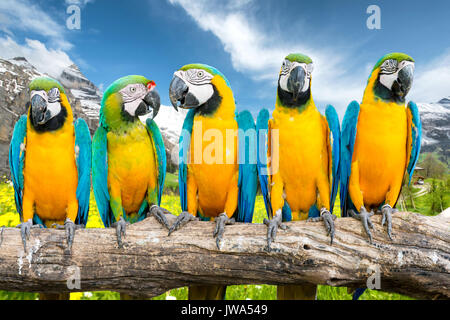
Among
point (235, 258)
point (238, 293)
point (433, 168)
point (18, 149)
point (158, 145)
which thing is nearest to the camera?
point (235, 258)

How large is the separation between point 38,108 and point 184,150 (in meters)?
1.46

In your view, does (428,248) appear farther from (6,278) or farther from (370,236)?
(6,278)

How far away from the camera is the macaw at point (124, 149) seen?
9.25 feet

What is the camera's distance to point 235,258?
2.29m

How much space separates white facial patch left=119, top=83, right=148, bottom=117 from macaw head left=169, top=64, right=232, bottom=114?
39 cm

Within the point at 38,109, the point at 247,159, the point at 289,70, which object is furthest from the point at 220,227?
the point at 38,109

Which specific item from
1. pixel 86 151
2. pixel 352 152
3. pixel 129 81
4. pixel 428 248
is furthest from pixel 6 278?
pixel 428 248

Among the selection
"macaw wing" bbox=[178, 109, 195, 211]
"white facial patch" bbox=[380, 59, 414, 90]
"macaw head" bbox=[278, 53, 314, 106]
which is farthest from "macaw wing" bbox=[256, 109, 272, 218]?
"white facial patch" bbox=[380, 59, 414, 90]

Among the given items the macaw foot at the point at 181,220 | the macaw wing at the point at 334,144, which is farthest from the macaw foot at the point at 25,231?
the macaw wing at the point at 334,144

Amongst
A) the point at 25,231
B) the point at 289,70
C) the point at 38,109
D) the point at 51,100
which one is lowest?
the point at 25,231

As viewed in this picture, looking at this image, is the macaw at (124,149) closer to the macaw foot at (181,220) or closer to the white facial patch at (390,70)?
the macaw foot at (181,220)

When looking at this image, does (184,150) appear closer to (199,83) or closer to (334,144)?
(199,83)

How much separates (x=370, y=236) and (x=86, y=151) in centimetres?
290

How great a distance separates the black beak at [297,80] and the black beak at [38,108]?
7.88 ft
